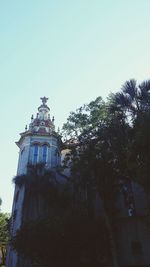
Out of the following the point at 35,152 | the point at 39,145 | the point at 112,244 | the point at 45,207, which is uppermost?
the point at 39,145

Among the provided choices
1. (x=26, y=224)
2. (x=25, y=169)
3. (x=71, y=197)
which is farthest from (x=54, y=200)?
(x=25, y=169)

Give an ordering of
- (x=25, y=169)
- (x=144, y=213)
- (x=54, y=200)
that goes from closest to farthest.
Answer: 1. (x=144, y=213)
2. (x=54, y=200)
3. (x=25, y=169)

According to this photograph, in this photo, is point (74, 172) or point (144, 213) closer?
point (74, 172)

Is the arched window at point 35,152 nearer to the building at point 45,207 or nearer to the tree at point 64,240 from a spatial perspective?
the building at point 45,207

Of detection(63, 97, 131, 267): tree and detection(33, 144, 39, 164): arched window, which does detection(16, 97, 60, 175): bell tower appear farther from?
detection(63, 97, 131, 267): tree

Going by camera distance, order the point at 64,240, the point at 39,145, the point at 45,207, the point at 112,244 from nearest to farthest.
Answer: the point at 112,244 < the point at 64,240 < the point at 45,207 < the point at 39,145

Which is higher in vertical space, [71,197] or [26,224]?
[71,197]

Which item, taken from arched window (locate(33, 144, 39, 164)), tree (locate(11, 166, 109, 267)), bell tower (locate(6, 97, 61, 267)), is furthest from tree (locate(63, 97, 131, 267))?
arched window (locate(33, 144, 39, 164))

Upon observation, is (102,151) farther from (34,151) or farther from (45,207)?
(34,151)

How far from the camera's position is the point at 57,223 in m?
20.2

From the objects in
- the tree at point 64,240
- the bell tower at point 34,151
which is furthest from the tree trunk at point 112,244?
the bell tower at point 34,151

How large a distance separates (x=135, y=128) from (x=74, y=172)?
6701mm

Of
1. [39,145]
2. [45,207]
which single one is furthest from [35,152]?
[45,207]

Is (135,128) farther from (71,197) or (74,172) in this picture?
(71,197)
